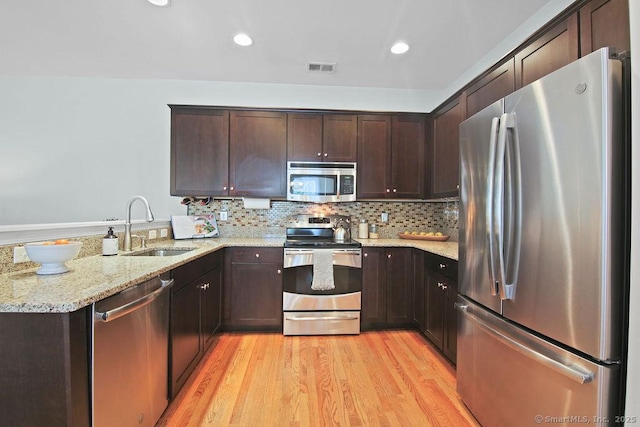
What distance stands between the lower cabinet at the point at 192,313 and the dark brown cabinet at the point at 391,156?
5.70 ft

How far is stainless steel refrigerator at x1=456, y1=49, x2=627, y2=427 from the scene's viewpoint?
950mm

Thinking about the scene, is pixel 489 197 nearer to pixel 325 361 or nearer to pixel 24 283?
pixel 325 361

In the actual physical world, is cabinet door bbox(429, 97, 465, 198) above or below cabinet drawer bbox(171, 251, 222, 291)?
above

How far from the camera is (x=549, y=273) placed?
1112 millimetres

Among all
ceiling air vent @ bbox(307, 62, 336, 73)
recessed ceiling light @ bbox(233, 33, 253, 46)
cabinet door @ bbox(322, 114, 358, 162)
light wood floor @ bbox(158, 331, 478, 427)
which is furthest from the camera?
cabinet door @ bbox(322, 114, 358, 162)

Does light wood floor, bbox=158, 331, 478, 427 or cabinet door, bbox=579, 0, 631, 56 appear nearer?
cabinet door, bbox=579, 0, 631, 56

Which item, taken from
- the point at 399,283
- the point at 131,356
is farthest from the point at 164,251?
the point at 399,283

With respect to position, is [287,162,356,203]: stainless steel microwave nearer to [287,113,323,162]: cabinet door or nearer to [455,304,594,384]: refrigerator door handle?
[287,113,323,162]: cabinet door

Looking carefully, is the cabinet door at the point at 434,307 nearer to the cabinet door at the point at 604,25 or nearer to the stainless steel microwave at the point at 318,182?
the stainless steel microwave at the point at 318,182

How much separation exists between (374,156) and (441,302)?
1.63 metres

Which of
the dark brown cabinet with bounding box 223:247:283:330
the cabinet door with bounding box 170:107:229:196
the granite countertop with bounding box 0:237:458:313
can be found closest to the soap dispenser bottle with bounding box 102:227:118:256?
the granite countertop with bounding box 0:237:458:313

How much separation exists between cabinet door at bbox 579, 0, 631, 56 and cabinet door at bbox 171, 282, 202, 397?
2.48 meters

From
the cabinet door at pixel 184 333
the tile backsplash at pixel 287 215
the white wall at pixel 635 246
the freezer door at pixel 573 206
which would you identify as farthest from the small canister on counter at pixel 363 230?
the white wall at pixel 635 246

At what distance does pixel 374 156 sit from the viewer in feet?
10.3
